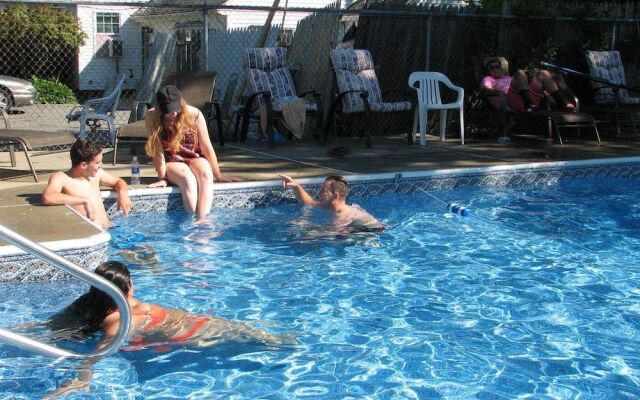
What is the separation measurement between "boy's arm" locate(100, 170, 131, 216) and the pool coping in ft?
0.57

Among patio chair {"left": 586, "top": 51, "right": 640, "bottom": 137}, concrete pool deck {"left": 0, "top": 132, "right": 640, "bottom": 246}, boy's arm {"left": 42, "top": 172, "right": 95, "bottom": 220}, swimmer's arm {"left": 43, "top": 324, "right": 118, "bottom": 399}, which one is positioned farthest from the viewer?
patio chair {"left": 586, "top": 51, "right": 640, "bottom": 137}

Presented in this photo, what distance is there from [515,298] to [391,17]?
6.80 metres

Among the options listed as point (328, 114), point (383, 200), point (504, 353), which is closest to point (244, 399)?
point (504, 353)

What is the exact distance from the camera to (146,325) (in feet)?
13.8

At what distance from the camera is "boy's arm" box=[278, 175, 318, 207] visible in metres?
7.00

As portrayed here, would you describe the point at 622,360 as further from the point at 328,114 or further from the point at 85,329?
the point at 328,114

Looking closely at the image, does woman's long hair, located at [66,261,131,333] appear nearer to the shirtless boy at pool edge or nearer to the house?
the shirtless boy at pool edge

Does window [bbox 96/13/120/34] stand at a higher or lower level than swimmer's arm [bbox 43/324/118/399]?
higher

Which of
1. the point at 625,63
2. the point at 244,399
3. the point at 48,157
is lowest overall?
the point at 244,399

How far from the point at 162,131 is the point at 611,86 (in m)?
6.94

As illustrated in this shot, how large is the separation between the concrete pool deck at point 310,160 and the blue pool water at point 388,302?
0.55 meters

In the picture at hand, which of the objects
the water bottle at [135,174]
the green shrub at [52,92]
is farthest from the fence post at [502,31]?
the green shrub at [52,92]

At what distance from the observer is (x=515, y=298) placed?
522 centimetres

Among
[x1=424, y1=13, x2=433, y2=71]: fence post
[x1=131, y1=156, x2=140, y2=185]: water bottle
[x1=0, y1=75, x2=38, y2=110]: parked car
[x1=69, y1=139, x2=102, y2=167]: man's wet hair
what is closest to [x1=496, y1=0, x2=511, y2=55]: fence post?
[x1=424, y1=13, x2=433, y2=71]: fence post
